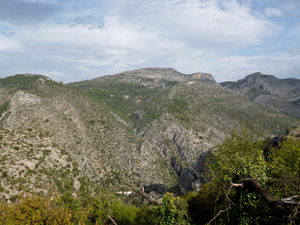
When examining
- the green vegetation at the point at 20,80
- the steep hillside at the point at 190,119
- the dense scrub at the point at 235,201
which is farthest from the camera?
the green vegetation at the point at 20,80

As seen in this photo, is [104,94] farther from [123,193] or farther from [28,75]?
[123,193]

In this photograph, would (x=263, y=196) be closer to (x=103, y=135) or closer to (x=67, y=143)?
(x=67, y=143)

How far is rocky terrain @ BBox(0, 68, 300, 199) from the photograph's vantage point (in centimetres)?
3578

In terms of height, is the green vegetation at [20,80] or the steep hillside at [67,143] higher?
the green vegetation at [20,80]

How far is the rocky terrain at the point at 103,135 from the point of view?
117ft

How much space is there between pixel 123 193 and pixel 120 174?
665 centimetres

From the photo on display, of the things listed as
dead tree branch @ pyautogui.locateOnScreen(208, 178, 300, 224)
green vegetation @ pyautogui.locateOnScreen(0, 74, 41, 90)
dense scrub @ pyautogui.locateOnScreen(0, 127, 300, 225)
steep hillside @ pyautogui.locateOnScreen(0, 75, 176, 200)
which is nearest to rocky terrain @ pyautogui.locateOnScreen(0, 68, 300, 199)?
steep hillside @ pyautogui.locateOnScreen(0, 75, 176, 200)

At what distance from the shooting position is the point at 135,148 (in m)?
71.0

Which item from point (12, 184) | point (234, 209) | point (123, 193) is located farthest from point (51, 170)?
point (234, 209)

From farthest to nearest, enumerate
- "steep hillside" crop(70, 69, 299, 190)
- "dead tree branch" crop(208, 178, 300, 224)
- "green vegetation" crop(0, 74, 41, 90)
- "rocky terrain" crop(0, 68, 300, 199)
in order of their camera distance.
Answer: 1. "green vegetation" crop(0, 74, 41, 90)
2. "steep hillside" crop(70, 69, 299, 190)
3. "rocky terrain" crop(0, 68, 300, 199)
4. "dead tree branch" crop(208, 178, 300, 224)

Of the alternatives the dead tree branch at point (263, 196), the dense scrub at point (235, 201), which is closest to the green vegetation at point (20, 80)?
the dense scrub at point (235, 201)

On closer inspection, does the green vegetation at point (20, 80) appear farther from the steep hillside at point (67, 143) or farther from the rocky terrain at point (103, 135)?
the steep hillside at point (67, 143)

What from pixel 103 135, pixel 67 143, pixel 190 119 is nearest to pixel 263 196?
pixel 67 143

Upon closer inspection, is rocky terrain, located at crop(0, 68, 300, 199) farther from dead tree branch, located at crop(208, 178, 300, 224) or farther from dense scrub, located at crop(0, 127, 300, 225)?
dead tree branch, located at crop(208, 178, 300, 224)
